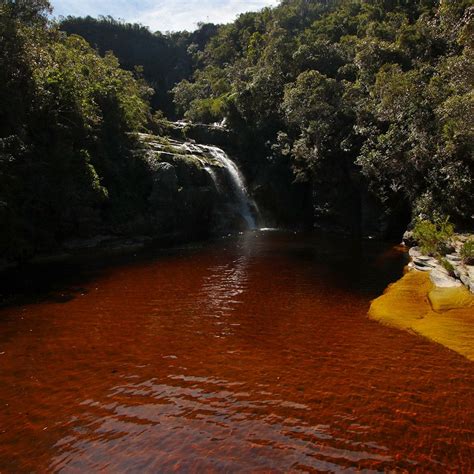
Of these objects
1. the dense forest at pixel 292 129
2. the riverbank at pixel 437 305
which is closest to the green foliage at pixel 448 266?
the riverbank at pixel 437 305

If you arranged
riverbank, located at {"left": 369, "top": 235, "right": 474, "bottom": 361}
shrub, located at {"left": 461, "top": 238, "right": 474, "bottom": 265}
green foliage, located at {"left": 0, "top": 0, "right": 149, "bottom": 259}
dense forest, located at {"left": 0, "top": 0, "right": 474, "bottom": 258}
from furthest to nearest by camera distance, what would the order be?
dense forest, located at {"left": 0, "top": 0, "right": 474, "bottom": 258} → green foliage, located at {"left": 0, "top": 0, "right": 149, "bottom": 259} → shrub, located at {"left": 461, "top": 238, "right": 474, "bottom": 265} → riverbank, located at {"left": 369, "top": 235, "right": 474, "bottom": 361}

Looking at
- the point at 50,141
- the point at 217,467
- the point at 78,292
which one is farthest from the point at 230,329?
the point at 50,141

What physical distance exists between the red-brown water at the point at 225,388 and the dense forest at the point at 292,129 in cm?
927

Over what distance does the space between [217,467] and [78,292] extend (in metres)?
11.0

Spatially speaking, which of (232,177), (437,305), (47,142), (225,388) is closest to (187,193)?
(232,177)

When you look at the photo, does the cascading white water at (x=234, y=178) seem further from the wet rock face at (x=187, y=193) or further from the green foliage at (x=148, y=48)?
the green foliage at (x=148, y=48)

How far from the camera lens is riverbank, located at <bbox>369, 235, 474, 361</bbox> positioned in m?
9.62

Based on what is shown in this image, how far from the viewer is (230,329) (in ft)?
34.9

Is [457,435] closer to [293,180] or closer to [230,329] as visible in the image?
[230,329]

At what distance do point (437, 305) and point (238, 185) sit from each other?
25441 millimetres

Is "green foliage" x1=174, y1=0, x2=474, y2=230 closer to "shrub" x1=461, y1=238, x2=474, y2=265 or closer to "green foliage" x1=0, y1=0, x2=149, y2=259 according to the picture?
→ "shrub" x1=461, y1=238, x2=474, y2=265

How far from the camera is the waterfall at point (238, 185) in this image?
3406cm

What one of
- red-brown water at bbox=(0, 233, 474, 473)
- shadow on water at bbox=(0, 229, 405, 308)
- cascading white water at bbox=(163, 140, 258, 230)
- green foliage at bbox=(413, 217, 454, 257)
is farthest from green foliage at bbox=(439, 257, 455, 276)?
cascading white water at bbox=(163, 140, 258, 230)

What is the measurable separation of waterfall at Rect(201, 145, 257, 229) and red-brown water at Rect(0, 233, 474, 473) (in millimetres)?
20343
